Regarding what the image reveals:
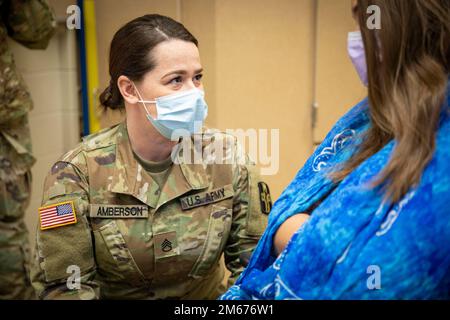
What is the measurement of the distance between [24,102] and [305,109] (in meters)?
1.00

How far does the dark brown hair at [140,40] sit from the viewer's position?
1.40 metres

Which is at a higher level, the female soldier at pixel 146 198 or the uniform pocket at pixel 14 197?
the female soldier at pixel 146 198

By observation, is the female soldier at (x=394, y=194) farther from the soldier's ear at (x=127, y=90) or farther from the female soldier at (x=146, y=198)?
the soldier's ear at (x=127, y=90)

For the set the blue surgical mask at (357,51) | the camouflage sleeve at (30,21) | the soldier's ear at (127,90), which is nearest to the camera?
the blue surgical mask at (357,51)

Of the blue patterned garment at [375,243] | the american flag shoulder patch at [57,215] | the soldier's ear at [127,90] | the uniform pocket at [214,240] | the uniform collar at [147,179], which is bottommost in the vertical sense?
the uniform pocket at [214,240]

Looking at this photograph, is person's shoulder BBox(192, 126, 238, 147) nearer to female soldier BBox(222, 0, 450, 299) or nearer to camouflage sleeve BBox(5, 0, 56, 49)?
female soldier BBox(222, 0, 450, 299)

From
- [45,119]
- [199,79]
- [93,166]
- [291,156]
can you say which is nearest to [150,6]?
[199,79]

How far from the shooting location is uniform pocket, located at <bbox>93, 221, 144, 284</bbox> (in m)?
1.39

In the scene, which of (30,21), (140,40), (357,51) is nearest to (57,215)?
(140,40)

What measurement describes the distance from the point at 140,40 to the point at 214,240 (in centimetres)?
53

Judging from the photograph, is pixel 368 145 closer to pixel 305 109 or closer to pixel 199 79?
pixel 199 79

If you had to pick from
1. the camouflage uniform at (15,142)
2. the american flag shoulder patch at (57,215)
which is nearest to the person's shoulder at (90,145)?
the american flag shoulder patch at (57,215)

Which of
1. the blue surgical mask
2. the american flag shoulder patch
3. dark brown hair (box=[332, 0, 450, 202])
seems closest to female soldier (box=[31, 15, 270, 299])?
the american flag shoulder patch
